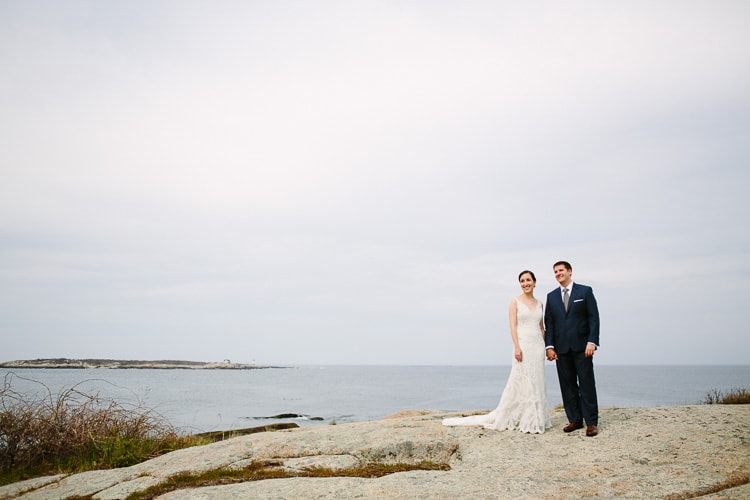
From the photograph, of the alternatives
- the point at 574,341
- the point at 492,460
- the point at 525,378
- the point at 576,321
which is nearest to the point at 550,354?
the point at 574,341

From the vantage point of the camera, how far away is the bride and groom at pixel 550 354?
9562 mm

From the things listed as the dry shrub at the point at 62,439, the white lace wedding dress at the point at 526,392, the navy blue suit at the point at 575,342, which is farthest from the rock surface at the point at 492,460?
the dry shrub at the point at 62,439

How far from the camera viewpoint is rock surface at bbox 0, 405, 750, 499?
6.93 meters

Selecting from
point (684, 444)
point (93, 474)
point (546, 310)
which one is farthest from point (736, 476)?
point (93, 474)

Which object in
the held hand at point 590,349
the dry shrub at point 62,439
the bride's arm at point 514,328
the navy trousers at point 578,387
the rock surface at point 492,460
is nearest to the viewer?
the rock surface at point 492,460

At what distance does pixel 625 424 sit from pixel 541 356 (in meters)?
1.91

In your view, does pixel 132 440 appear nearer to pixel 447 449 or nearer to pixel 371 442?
pixel 371 442

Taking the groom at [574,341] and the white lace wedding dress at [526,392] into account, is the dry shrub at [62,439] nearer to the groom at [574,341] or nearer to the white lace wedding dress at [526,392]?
the white lace wedding dress at [526,392]

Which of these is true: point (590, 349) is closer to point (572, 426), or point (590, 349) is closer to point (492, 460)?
point (572, 426)

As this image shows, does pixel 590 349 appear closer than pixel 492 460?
No

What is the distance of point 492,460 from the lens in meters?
8.47

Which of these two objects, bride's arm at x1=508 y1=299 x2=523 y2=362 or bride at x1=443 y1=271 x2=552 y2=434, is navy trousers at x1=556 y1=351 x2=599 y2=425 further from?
bride's arm at x1=508 y1=299 x2=523 y2=362

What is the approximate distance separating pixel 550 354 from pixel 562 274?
159 centimetres

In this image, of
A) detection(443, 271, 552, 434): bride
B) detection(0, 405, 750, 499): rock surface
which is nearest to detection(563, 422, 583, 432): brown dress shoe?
detection(0, 405, 750, 499): rock surface
